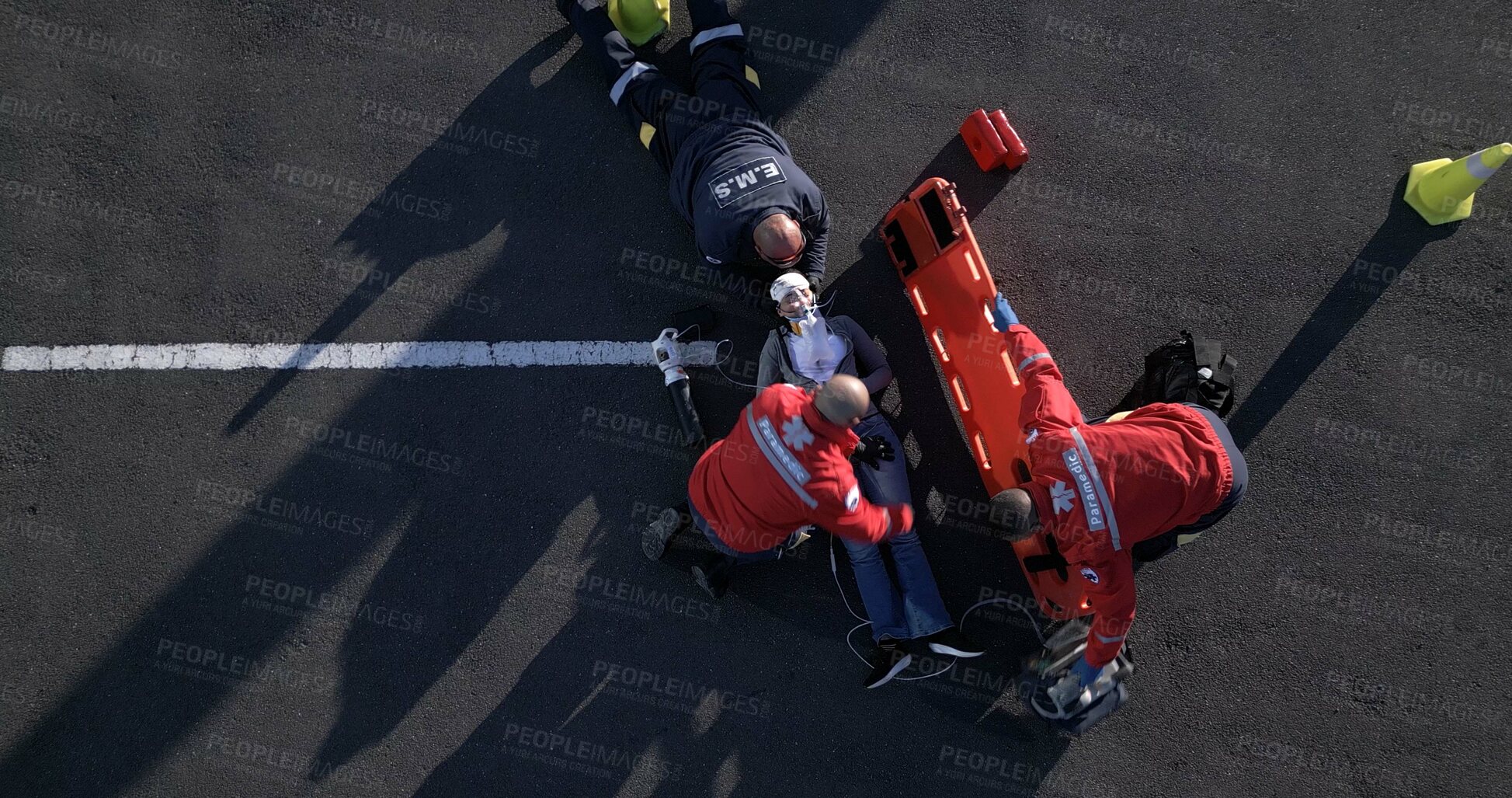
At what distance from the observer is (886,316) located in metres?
6.07

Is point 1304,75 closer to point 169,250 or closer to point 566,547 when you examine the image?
point 566,547

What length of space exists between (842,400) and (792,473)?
528 mm

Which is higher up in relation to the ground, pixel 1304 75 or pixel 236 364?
pixel 1304 75

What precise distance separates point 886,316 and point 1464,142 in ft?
15.8

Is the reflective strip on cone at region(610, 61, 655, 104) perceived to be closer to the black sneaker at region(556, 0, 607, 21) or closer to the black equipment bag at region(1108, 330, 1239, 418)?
the black sneaker at region(556, 0, 607, 21)

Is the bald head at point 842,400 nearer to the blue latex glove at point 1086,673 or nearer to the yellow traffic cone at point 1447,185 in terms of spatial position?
the blue latex glove at point 1086,673

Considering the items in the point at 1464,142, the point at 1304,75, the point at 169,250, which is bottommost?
the point at 169,250

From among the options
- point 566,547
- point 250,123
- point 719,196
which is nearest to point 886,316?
point 719,196

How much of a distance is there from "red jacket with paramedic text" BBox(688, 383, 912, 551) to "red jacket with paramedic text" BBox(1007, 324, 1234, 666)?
Answer: 3.52 ft

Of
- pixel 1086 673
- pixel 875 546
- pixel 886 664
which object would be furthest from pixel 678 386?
pixel 1086 673

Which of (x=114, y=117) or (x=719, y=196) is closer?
(x=719, y=196)

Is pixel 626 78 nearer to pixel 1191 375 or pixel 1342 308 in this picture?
pixel 1191 375

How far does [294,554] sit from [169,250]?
8.37ft

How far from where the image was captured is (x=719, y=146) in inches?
213
